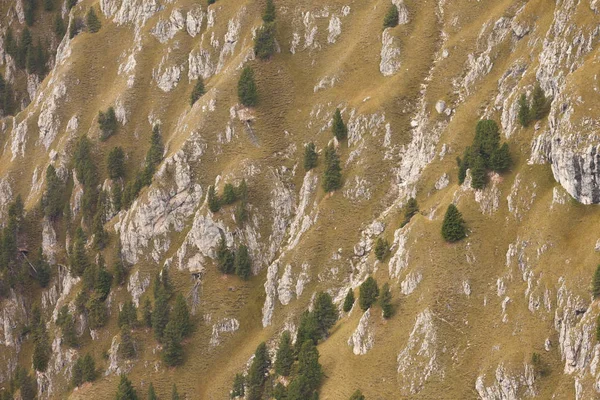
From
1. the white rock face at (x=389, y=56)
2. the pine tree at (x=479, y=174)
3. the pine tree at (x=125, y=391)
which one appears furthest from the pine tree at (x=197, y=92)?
the pine tree at (x=479, y=174)

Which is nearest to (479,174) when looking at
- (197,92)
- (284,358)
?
(284,358)

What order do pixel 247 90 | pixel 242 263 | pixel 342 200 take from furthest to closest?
pixel 247 90 → pixel 242 263 → pixel 342 200

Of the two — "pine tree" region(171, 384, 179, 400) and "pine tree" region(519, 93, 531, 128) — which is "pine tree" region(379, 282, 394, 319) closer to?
"pine tree" region(519, 93, 531, 128)

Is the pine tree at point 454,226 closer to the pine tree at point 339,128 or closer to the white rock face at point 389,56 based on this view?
the pine tree at point 339,128

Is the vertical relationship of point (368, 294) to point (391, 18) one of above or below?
below

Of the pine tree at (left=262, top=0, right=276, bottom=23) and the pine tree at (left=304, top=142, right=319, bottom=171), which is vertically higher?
the pine tree at (left=262, top=0, right=276, bottom=23)

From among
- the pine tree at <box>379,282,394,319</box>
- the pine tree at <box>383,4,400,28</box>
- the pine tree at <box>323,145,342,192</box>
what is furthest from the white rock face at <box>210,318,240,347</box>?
the pine tree at <box>383,4,400,28</box>

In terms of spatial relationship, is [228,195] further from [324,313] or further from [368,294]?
[368,294]
